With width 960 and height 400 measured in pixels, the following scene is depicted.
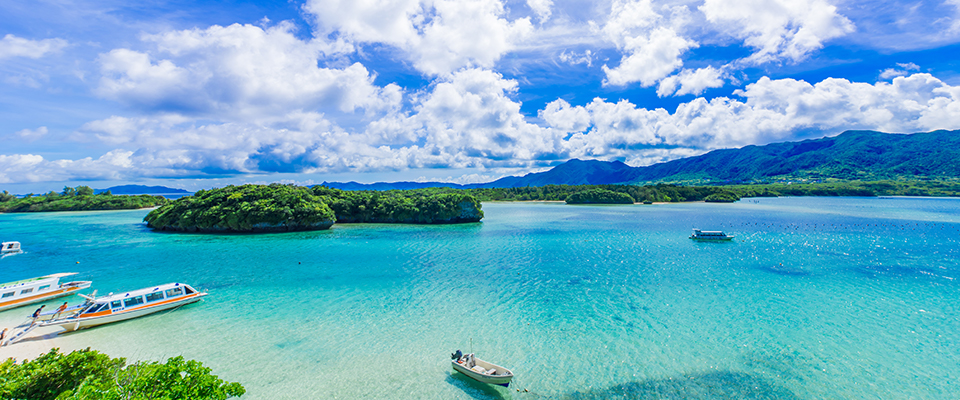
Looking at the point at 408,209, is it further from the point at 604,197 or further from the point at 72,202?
the point at 72,202

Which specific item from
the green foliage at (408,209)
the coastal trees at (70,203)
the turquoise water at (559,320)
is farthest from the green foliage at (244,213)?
the coastal trees at (70,203)

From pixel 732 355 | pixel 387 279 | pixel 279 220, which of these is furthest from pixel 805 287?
pixel 279 220

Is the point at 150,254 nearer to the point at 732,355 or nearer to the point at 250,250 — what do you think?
the point at 250,250

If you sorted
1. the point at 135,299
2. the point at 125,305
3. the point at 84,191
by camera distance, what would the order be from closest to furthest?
the point at 125,305 < the point at 135,299 < the point at 84,191

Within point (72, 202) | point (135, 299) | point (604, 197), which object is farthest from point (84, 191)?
point (604, 197)

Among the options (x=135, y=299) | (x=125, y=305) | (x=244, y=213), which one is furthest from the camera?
(x=244, y=213)

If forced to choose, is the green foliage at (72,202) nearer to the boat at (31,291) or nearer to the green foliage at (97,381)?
the boat at (31,291)
